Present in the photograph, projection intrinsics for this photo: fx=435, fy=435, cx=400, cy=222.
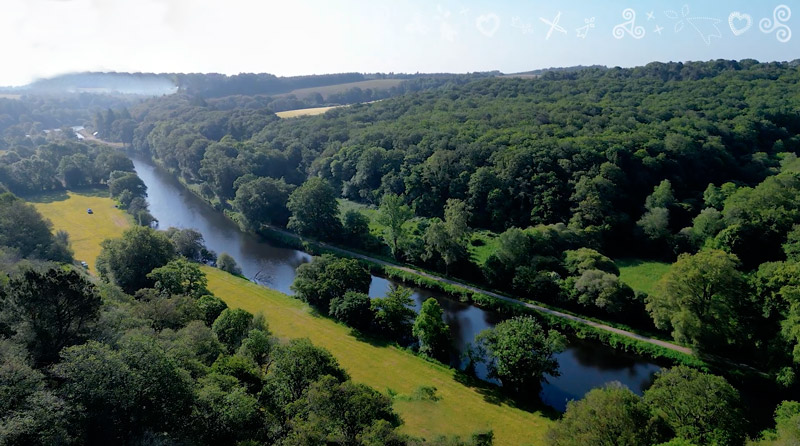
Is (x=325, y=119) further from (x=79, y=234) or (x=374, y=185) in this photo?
(x=79, y=234)

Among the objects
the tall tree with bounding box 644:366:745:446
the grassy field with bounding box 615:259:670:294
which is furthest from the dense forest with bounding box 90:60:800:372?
the tall tree with bounding box 644:366:745:446

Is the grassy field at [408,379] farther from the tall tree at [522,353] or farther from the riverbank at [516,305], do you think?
the riverbank at [516,305]

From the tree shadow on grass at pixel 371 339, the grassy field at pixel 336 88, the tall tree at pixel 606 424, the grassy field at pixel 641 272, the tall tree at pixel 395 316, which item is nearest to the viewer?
the tall tree at pixel 606 424

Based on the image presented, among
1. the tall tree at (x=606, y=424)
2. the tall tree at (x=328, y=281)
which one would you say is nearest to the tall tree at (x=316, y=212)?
the tall tree at (x=328, y=281)

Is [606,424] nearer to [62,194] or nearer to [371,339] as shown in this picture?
[371,339]

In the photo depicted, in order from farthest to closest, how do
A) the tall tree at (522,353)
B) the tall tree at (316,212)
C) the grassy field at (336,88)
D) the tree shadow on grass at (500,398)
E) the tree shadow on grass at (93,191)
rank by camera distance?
the grassy field at (336,88) < the tree shadow on grass at (93,191) < the tall tree at (316,212) < the tall tree at (522,353) < the tree shadow on grass at (500,398)

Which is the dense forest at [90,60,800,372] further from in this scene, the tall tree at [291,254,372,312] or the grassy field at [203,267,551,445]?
→ the grassy field at [203,267,551,445]
